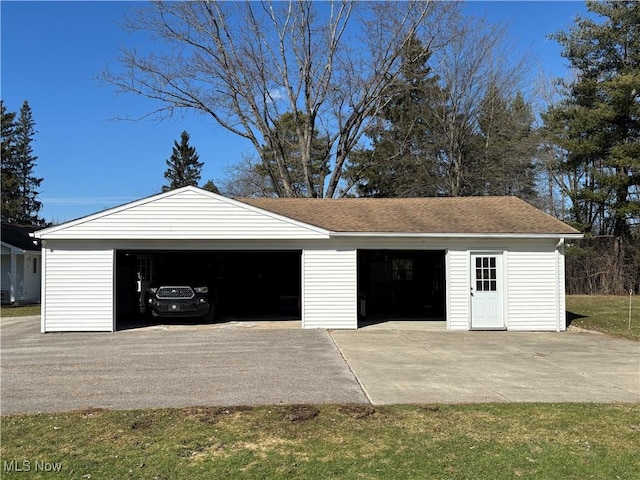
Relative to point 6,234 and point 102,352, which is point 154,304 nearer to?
point 102,352

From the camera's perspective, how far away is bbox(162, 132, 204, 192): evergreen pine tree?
187 feet

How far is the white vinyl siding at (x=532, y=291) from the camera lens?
14.2 metres

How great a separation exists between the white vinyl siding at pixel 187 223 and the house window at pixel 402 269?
7370 mm

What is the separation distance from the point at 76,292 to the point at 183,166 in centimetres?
4549

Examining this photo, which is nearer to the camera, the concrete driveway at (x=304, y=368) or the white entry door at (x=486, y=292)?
the concrete driveway at (x=304, y=368)

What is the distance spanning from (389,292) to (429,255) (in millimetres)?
2092

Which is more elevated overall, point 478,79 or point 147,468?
point 478,79

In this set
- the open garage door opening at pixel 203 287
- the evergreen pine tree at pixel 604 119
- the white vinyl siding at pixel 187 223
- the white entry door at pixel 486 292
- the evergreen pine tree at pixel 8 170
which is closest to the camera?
the white vinyl siding at pixel 187 223

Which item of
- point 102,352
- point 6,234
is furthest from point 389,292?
point 6,234

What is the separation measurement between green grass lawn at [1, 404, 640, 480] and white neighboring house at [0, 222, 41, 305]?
20.2 m

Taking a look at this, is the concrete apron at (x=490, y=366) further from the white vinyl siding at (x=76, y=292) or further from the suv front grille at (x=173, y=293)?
the white vinyl siding at (x=76, y=292)

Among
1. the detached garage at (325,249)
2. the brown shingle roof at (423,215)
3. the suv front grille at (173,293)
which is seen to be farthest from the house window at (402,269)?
the suv front grille at (173,293)

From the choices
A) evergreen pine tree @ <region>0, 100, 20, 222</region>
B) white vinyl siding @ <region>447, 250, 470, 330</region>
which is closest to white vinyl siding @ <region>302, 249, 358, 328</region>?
white vinyl siding @ <region>447, 250, 470, 330</region>

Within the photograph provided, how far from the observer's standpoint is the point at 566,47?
2939 cm
